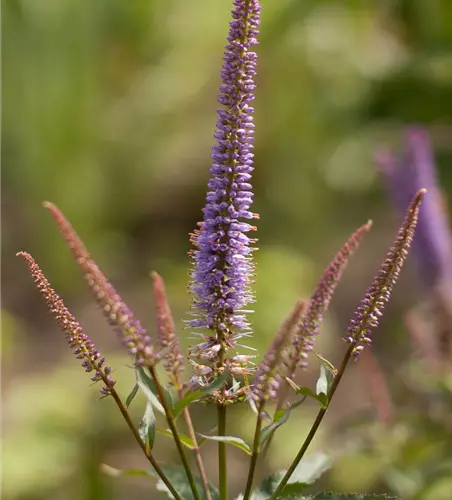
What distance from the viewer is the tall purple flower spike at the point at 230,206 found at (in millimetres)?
807

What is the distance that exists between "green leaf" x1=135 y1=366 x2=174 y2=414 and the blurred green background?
2267mm

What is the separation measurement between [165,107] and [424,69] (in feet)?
6.43

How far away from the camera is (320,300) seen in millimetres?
782

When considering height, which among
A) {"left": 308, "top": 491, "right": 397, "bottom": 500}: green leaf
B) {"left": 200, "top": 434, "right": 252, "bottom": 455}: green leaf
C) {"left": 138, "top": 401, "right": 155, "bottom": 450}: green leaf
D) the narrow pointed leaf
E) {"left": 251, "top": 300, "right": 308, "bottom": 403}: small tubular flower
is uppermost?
{"left": 251, "top": 300, "right": 308, "bottom": 403}: small tubular flower

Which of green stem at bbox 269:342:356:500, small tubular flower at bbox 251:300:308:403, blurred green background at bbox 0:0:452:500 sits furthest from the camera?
blurred green background at bbox 0:0:452:500

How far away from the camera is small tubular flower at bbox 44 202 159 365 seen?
707mm

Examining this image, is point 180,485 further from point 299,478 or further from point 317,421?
point 317,421

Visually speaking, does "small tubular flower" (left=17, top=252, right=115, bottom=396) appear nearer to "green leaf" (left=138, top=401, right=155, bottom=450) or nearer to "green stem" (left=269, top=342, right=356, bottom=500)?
"green leaf" (left=138, top=401, right=155, bottom=450)

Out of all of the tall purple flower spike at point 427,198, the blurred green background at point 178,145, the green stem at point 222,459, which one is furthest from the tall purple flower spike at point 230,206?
the blurred green background at point 178,145

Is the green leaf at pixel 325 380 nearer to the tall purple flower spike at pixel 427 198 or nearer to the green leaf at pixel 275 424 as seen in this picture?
the green leaf at pixel 275 424

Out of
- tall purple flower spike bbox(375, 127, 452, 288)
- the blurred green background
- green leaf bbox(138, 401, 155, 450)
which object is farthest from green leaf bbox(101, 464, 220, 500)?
the blurred green background

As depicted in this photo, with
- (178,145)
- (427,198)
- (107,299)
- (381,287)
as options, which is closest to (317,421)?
(381,287)

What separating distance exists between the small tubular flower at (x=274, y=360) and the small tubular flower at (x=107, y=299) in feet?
0.33

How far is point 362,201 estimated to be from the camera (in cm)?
477
